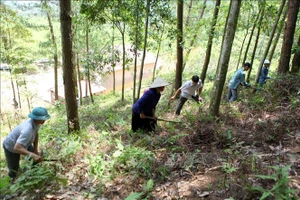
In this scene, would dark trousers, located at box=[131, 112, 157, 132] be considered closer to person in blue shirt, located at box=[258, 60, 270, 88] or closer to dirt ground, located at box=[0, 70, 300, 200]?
dirt ground, located at box=[0, 70, 300, 200]

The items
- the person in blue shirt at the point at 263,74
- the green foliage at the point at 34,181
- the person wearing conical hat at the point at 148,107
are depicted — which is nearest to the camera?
the green foliage at the point at 34,181

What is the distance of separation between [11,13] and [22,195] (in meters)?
15.6

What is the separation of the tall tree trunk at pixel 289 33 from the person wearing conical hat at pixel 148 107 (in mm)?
4224

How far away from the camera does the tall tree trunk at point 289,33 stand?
670cm

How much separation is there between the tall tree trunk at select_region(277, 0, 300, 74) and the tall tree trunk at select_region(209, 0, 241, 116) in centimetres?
324

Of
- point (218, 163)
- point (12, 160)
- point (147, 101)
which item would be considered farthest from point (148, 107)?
point (12, 160)

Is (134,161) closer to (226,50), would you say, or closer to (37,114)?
(37,114)

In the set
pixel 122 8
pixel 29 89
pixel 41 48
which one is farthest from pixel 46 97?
pixel 122 8

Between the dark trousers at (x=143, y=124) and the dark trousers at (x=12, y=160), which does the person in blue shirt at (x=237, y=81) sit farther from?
the dark trousers at (x=12, y=160)

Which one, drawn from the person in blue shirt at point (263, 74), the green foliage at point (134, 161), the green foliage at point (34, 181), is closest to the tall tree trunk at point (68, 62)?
the green foliage at point (134, 161)

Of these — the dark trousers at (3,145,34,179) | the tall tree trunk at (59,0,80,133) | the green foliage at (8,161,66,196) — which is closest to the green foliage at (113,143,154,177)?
the green foliage at (8,161,66,196)

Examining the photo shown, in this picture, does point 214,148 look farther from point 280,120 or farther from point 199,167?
point 280,120

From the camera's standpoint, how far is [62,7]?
4.98m

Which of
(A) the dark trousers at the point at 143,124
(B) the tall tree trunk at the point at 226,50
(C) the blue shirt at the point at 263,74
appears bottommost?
(A) the dark trousers at the point at 143,124
